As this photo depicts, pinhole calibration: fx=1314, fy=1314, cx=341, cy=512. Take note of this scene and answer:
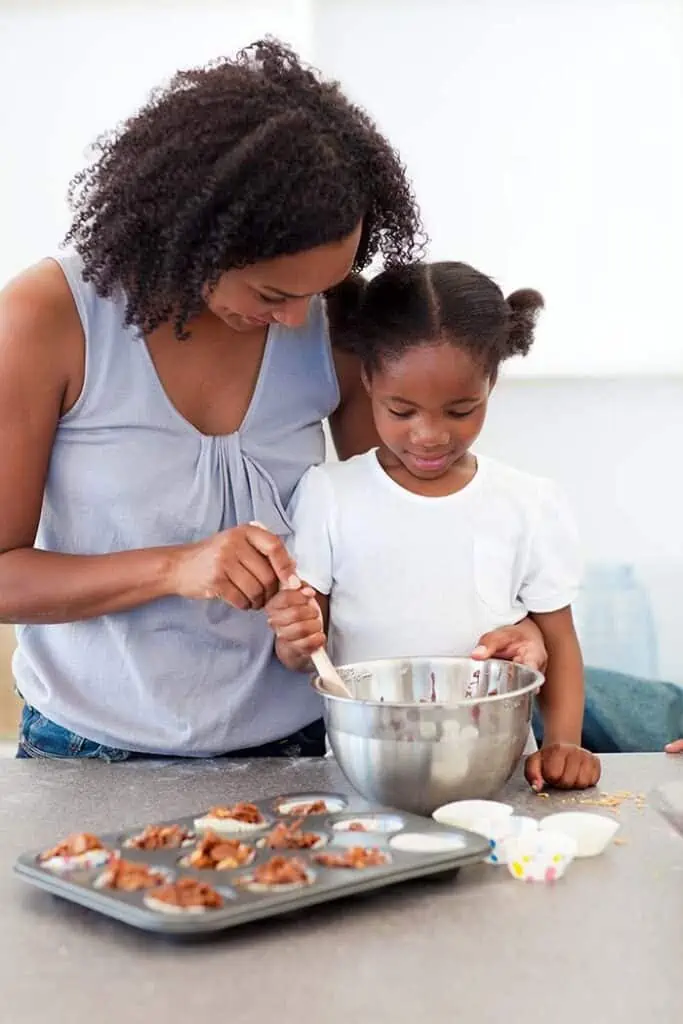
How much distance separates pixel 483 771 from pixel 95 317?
65 cm

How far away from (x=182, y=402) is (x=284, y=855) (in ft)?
2.06

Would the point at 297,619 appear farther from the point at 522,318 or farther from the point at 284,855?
the point at 522,318

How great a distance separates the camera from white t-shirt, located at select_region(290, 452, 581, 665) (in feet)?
5.17

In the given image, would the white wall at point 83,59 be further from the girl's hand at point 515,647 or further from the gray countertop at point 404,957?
the gray countertop at point 404,957

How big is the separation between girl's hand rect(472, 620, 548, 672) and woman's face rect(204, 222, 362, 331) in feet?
1.35

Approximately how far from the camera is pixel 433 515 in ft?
5.31

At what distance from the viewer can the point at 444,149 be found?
9.67 feet

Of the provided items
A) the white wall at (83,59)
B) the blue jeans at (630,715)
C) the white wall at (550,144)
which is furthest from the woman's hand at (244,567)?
the white wall at (83,59)

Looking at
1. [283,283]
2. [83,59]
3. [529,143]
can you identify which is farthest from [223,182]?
[83,59]

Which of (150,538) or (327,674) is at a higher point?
(150,538)

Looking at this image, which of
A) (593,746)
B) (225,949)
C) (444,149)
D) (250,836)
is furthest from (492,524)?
(444,149)

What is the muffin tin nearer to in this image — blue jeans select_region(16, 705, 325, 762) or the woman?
the woman

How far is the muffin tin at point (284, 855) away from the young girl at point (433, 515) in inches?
16.3

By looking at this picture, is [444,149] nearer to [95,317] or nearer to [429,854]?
[95,317]
